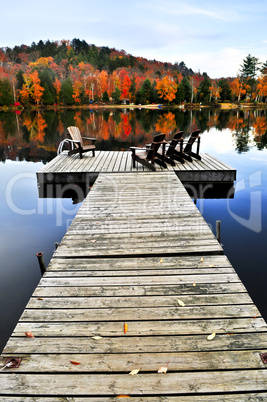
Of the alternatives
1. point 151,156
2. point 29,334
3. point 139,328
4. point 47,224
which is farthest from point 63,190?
point 139,328

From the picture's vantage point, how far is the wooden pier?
1.96 meters

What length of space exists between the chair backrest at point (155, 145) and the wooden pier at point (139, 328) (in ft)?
13.3

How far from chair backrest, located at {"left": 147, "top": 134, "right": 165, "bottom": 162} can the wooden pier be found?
4.04m

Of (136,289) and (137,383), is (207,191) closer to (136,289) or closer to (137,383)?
(136,289)

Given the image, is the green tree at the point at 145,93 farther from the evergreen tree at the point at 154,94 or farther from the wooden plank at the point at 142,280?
the wooden plank at the point at 142,280

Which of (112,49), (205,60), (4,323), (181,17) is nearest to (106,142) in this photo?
(4,323)

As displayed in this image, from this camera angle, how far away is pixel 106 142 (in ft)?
58.1

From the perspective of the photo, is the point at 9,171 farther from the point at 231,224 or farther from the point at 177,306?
the point at 177,306

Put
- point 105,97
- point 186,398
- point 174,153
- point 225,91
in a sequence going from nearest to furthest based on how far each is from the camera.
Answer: point 186,398
point 174,153
point 105,97
point 225,91

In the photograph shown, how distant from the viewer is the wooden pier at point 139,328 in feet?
6.44

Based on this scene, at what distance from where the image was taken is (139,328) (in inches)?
97.1

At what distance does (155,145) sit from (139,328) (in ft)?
19.9

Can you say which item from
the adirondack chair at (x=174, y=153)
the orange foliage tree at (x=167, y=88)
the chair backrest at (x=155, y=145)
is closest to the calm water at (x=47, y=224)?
the adirondack chair at (x=174, y=153)

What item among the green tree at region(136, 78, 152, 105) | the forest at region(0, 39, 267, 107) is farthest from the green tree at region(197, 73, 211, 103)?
the green tree at region(136, 78, 152, 105)
